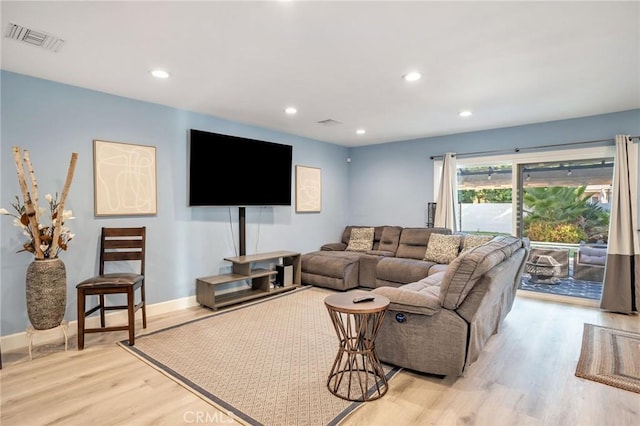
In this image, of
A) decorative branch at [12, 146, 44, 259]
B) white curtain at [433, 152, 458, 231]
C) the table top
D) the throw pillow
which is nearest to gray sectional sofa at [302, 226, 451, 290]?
white curtain at [433, 152, 458, 231]

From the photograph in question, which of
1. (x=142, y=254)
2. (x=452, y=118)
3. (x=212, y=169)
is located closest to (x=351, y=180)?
(x=452, y=118)

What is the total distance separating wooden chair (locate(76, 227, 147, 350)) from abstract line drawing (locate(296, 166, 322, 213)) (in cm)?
271

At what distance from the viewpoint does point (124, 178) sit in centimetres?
366

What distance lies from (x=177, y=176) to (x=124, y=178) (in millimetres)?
608

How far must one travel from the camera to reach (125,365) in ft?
8.91

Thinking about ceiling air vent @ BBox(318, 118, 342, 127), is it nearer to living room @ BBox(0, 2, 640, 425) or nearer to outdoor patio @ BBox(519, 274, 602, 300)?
living room @ BBox(0, 2, 640, 425)

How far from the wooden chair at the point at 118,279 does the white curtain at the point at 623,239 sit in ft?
17.5

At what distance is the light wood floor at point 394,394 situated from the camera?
6.69 ft

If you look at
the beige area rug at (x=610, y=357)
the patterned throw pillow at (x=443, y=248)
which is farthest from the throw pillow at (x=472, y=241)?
the beige area rug at (x=610, y=357)

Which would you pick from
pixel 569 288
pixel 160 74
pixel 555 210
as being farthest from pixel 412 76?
pixel 569 288

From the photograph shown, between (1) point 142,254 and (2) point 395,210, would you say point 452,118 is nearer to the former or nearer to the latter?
(2) point 395,210

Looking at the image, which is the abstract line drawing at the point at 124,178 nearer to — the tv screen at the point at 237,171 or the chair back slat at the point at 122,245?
the chair back slat at the point at 122,245

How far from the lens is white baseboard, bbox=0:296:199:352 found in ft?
9.80

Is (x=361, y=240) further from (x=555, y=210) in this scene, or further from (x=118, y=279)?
(x=118, y=279)
